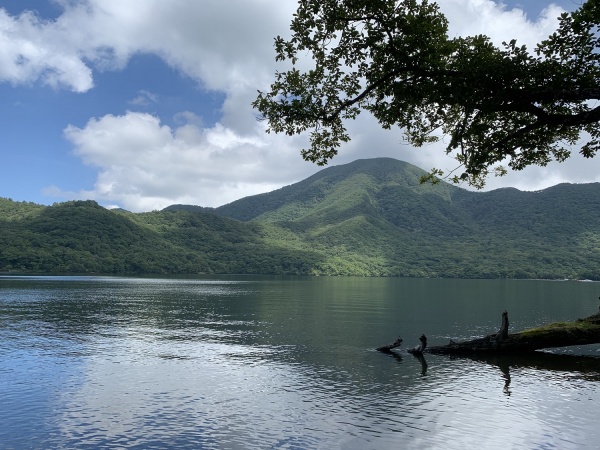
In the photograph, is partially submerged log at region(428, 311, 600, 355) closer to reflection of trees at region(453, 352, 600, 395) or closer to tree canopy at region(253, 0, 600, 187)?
reflection of trees at region(453, 352, 600, 395)

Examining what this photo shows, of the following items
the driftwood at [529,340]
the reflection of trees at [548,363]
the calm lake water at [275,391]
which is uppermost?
the driftwood at [529,340]

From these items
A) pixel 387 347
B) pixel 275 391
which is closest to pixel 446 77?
pixel 275 391

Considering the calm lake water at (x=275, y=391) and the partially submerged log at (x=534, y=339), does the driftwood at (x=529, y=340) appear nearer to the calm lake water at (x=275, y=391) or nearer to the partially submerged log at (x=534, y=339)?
the partially submerged log at (x=534, y=339)

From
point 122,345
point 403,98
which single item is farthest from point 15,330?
point 403,98

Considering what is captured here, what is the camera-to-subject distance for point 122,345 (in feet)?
148

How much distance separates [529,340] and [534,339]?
0.44 metres

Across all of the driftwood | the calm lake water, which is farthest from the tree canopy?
the driftwood

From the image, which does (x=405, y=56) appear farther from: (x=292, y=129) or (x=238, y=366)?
(x=238, y=366)

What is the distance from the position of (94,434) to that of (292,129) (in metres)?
16.9

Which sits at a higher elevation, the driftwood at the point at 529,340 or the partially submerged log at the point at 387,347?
the driftwood at the point at 529,340

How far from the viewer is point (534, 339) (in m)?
40.5

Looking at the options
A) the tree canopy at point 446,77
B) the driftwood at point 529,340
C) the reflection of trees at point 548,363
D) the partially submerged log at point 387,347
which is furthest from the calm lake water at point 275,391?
the tree canopy at point 446,77

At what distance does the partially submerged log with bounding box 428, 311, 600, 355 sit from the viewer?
130 ft

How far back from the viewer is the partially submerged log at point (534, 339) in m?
39.5
